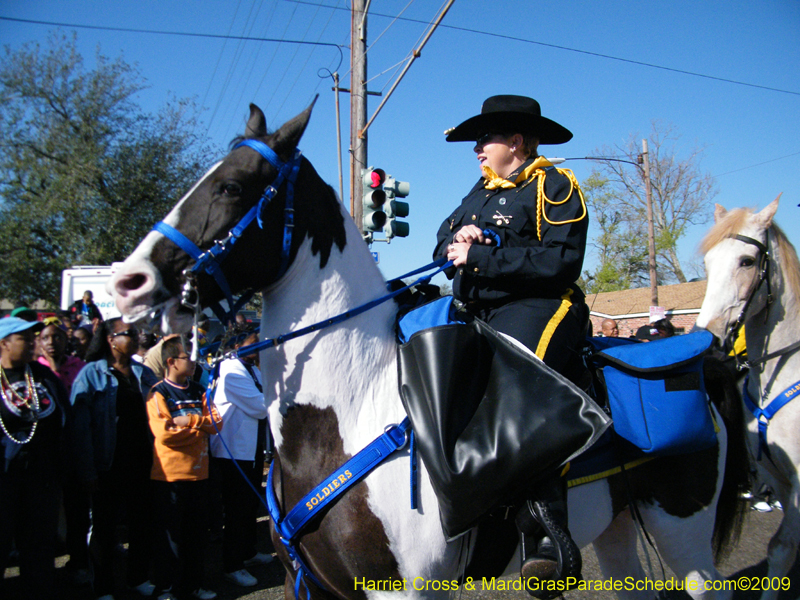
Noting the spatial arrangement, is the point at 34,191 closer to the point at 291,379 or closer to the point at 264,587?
the point at 264,587

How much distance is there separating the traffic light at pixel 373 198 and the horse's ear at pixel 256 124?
16.9ft

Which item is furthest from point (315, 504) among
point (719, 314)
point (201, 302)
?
point (719, 314)

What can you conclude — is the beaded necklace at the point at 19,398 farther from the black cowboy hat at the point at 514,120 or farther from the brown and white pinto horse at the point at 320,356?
the black cowboy hat at the point at 514,120

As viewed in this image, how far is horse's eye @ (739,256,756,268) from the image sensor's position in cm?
370

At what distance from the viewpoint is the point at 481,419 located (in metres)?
2.04

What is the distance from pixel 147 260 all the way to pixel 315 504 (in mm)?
1077

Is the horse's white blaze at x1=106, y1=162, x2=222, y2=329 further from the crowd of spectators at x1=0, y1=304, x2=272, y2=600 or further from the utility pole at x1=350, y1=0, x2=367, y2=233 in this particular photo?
the utility pole at x1=350, y1=0, x2=367, y2=233

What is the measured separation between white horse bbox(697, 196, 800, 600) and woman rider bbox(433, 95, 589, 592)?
1.70m

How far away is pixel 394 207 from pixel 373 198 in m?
0.33

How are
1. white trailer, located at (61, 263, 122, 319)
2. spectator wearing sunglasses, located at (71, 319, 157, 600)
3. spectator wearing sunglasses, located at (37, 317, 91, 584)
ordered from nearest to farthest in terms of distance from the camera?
spectator wearing sunglasses, located at (71, 319, 157, 600) < spectator wearing sunglasses, located at (37, 317, 91, 584) < white trailer, located at (61, 263, 122, 319)

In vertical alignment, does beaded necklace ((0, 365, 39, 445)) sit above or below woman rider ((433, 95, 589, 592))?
below

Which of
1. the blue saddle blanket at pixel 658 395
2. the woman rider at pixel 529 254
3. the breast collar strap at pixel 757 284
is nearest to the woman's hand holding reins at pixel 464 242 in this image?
the woman rider at pixel 529 254

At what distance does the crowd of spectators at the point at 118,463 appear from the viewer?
3662 millimetres

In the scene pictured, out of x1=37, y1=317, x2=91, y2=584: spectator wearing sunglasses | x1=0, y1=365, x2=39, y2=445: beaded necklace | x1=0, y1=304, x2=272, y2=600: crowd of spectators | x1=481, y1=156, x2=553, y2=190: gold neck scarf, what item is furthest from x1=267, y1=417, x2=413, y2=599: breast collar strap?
x1=37, y1=317, x2=91, y2=584: spectator wearing sunglasses
